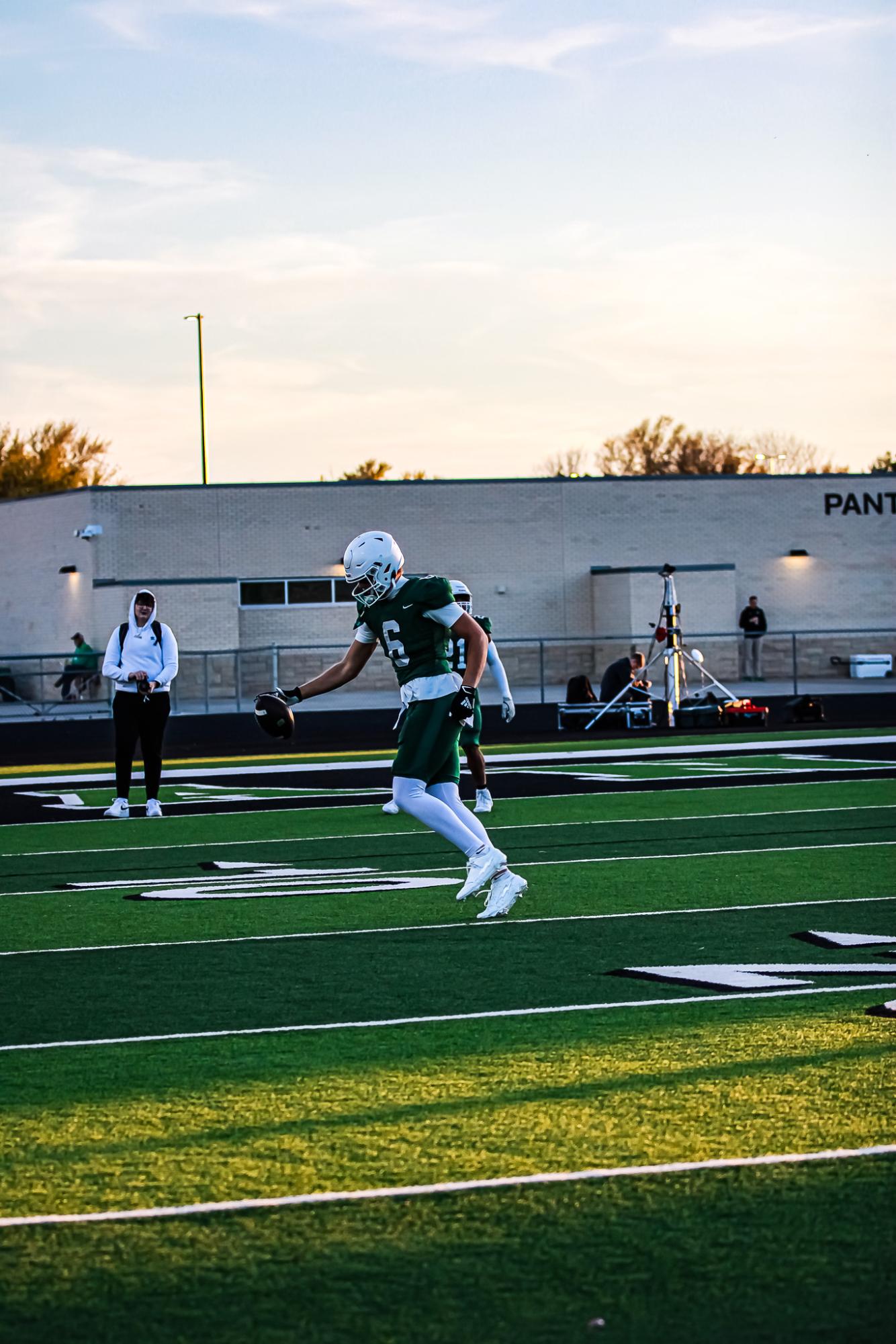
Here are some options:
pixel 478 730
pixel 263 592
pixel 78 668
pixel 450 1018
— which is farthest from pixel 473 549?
pixel 450 1018

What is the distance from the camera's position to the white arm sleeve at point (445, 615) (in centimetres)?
905

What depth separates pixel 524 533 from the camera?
148 feet

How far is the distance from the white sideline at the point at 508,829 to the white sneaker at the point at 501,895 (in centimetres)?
415

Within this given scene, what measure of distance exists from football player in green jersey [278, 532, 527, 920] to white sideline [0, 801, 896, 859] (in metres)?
4.24

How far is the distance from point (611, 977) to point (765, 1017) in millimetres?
1011

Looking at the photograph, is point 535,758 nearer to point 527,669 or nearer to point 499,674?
point 499,674

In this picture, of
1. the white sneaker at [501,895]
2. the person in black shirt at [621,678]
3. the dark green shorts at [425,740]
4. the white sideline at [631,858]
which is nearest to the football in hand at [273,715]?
the dark green shorts at [425,740]

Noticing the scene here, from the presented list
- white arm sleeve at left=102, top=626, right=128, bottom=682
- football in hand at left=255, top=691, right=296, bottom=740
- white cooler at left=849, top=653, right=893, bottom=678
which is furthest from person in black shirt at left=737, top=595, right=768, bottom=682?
football in hand at left=255, top=691, right=296, bottom=740

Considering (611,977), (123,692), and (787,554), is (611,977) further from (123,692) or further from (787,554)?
(787,554)

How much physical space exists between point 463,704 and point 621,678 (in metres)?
16.3

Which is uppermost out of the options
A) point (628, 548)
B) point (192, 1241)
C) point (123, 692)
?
point (628, 548)

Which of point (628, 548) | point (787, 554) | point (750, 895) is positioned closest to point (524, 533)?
point (628, 548)

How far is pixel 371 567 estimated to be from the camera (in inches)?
357

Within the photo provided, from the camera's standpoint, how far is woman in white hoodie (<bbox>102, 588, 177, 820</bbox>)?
1445cm
